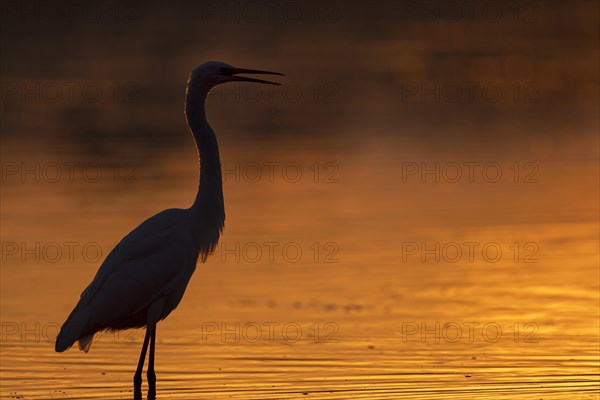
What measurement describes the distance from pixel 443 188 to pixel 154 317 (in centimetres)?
790

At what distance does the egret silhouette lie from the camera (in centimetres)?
1026

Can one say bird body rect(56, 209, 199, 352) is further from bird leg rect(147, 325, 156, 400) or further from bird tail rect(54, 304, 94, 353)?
bird leg rect(147, 325, 156, 400)

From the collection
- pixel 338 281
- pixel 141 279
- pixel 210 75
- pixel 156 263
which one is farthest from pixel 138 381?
pixel 338 281

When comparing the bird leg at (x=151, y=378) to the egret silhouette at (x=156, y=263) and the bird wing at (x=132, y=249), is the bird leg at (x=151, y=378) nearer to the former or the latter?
the egret silhouette at (x=156, y=263)

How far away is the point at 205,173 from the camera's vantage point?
35.3 feet

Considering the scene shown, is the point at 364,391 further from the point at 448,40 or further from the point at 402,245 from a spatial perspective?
the point at 448,40

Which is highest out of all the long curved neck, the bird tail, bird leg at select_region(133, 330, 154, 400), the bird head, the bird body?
the bird head

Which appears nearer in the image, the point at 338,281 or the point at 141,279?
the point at 141,279

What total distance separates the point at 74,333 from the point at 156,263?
814mm

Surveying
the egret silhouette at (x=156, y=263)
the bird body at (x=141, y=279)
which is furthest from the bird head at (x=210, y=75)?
the bird body at (x=141, y=279)

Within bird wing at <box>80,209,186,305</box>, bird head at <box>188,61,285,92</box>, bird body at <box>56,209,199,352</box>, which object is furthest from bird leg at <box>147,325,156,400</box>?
bird head at <box>188,61,285,92</box>

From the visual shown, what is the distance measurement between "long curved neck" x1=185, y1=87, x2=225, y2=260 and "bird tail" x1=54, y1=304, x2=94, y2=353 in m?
1.12

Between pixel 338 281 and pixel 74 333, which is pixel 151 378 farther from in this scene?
pixel 338 281

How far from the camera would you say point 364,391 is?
31.9ft
